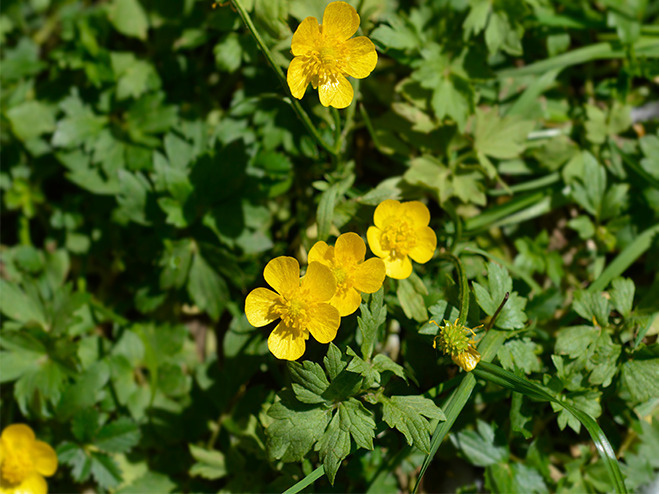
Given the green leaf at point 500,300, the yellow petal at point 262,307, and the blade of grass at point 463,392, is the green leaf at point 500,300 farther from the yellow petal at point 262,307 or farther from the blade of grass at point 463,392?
the yellow petal at point 262,307

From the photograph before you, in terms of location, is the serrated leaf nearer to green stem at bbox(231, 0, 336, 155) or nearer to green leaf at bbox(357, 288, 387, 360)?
green leaf at bbox(357, 288, 387, 360)

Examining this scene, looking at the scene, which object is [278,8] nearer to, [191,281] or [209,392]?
[191,281]

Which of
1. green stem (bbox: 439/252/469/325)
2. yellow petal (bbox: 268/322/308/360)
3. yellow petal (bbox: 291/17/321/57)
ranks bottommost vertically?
green stem (bbox: 439/252/469/325)

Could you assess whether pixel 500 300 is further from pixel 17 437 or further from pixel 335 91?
pixel 17 437

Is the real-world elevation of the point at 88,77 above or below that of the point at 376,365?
above

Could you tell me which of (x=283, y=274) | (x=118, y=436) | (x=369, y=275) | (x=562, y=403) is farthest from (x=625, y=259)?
(x=118, y=436)

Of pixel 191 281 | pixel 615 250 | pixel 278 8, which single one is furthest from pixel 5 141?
pixel 615 250

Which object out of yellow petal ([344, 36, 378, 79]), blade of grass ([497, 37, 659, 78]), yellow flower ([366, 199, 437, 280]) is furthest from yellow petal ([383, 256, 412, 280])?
blade of grass ([497, 37, 659, 78])
